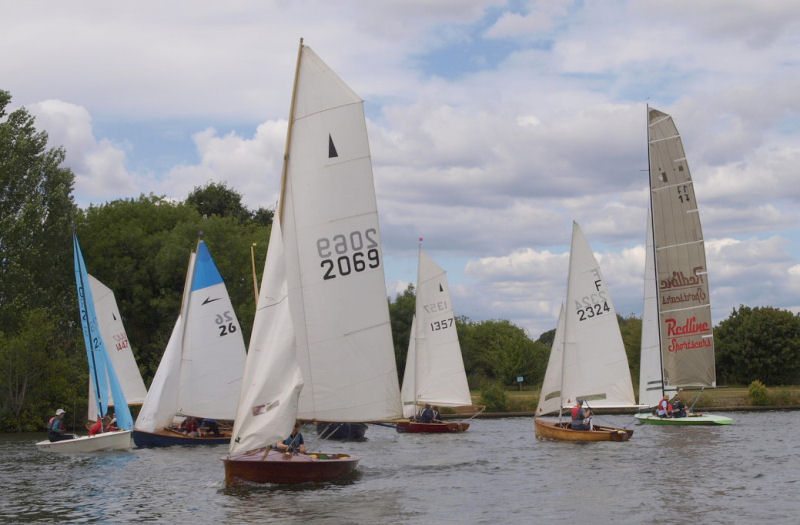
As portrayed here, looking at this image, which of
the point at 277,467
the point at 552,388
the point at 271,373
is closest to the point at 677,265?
the point at 552,388

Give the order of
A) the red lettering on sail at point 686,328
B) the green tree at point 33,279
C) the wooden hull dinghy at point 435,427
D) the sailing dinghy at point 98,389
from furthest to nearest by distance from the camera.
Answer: the green tree at point 33,279 < the wooden hull dinghy at point 435,427 < the red lettering on sail at point 686,328 < the sailing dinghy at point 98,389

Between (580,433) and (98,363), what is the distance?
19187mm

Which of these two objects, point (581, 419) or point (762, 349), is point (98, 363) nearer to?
point (581, 419)

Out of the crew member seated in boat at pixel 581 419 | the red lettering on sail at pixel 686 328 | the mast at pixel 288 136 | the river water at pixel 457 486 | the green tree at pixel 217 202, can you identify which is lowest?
the river water at pixel 457 486

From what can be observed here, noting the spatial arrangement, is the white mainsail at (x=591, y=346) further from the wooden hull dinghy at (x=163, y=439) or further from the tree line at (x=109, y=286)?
the tree line at (x=109, y=286)

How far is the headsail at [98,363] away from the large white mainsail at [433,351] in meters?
17.0

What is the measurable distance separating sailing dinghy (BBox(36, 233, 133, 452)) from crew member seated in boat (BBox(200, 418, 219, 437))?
145 inches

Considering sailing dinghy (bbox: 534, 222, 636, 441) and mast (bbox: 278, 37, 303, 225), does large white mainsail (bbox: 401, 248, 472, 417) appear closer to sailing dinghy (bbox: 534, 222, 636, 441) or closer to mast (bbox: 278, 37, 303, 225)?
sailing dinghy (bbox: 534, 222, 636, 441)

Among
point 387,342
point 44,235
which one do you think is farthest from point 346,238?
point 44,235

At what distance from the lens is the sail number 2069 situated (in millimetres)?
25562

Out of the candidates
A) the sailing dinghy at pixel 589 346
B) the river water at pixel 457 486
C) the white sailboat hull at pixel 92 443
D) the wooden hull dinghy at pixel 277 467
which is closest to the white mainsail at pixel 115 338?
the river water at pixel 457 486

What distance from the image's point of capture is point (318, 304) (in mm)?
25672

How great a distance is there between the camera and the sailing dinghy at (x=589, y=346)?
42.1 metres

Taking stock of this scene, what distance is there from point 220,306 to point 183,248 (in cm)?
2395
